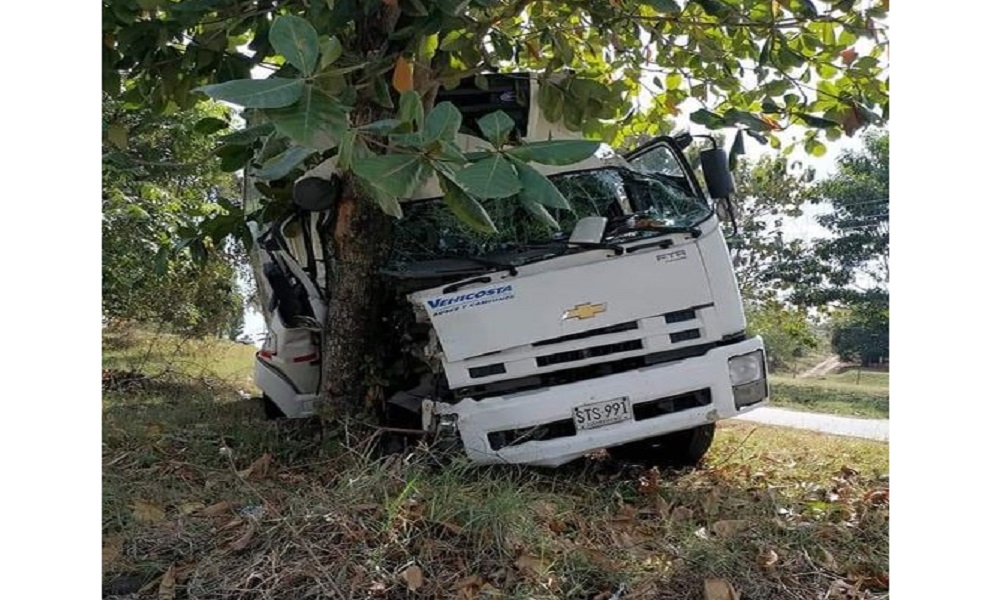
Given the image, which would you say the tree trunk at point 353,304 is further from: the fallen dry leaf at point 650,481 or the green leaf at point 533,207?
the green leaf at point 533,207

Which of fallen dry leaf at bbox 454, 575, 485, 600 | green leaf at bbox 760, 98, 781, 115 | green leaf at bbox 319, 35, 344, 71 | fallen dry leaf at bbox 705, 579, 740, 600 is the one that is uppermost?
green leaf at bbox 319, 35, 344, 71

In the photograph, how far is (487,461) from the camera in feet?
13.9

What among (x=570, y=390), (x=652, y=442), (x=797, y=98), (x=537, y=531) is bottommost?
(x=652, y=442)

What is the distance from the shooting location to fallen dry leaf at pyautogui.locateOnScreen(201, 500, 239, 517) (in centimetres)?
354

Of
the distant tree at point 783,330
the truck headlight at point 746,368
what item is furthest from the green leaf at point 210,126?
the distant tree at point 783,330

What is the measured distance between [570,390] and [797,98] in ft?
7.55

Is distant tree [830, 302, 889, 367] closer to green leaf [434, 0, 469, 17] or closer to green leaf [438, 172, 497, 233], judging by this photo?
green leaf [434, 0, 469, 17]

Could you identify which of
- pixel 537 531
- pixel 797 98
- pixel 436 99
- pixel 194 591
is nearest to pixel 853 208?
pixel 797 98

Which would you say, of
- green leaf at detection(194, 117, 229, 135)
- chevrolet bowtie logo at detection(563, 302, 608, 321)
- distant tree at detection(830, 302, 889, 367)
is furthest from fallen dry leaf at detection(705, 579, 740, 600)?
distant tree at detection(830, 302, 889, 367)

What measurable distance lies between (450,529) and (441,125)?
69.7 inches

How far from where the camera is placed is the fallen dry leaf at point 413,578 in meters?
2.96

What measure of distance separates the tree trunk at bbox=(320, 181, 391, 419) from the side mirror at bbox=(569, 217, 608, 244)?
1192 millimetres

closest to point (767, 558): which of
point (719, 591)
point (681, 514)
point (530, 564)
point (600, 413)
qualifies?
point (719, 591)

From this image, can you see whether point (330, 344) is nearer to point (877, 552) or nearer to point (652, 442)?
point (652, 442)
